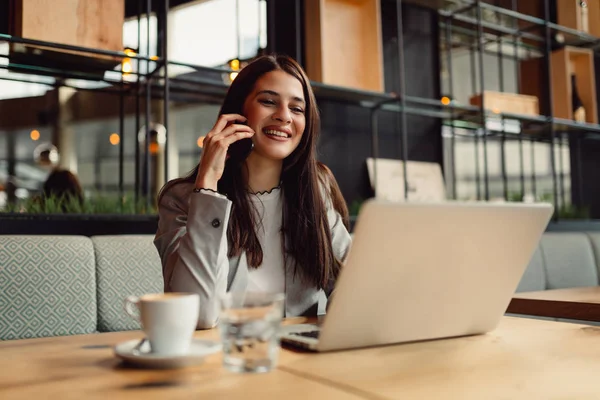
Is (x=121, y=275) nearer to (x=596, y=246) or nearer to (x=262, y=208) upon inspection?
(x=262, y=208)

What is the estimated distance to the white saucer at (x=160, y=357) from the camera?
0.73 metres

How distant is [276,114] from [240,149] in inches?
5.8

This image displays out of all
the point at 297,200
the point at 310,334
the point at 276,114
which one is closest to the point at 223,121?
the point at 276,114

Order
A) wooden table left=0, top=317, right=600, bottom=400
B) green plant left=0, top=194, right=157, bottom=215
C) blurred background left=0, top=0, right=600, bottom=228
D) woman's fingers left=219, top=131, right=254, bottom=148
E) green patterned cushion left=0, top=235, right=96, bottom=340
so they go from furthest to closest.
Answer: blurred background left=0, top=0, right=600, bottom=228 → green plant left=0, top=194, right=157, bottom=215 → green patterned cushion left=0, top=235, right=96, bottom=340 → woman's fingers left=219, top=131, right=254, bottom=148 → wooden table left=0, top=317, right=600, bottom=400

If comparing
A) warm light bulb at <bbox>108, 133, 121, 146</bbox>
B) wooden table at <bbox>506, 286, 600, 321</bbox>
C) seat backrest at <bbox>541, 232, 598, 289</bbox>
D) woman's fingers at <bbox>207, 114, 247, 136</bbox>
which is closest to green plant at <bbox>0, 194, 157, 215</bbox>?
woman's fingers at <bbox>207, 114, 247, 136</bbox>

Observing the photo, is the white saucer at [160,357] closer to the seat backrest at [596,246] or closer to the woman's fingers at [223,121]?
the woman's fingers at [223,121]

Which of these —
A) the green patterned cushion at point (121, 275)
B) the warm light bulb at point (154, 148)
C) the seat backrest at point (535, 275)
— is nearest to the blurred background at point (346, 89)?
the warm light bulb at point (154, 148)

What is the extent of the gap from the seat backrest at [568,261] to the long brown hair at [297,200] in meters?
1.70

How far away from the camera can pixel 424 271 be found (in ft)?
2.71

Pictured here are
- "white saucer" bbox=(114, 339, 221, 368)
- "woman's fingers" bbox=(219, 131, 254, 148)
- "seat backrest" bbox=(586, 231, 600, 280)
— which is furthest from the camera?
"seat backrest" bbox=(586, 231, 600, 280)

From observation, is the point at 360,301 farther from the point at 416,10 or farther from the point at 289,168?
the point at 416,10

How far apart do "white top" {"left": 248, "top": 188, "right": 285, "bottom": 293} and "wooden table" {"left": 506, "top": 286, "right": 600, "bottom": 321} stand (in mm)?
642

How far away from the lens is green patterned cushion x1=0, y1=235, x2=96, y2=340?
169 centimetres

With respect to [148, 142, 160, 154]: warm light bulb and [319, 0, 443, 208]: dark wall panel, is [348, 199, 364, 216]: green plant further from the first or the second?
[148, 142, 160, 154]: warm light bulb
